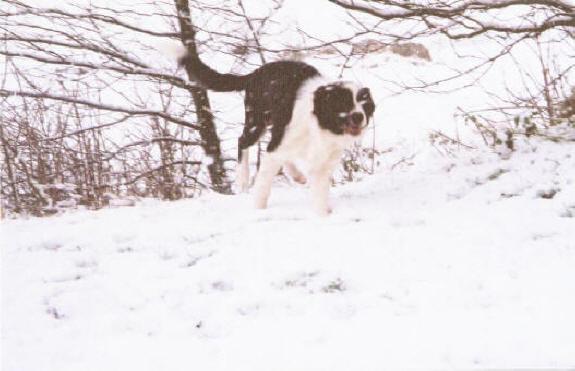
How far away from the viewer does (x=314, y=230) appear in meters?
3.38

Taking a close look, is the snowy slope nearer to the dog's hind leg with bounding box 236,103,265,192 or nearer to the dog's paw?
the dog's hind leg with bounding box 236,103,265,192

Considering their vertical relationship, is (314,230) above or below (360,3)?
below

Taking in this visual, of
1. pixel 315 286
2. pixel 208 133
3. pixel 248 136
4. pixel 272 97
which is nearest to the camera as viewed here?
pixel 315 286

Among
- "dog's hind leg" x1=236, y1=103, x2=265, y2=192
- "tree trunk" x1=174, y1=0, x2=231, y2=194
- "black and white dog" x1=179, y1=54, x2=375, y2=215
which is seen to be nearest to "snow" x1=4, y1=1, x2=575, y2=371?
"black and white dog" x1=179, y1=54, x2=375, y2=215

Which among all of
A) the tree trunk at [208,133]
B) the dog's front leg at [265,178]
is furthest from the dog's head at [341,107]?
the tree trunk at [208,133]

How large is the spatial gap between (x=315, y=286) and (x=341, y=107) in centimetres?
174

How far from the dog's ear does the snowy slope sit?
79 centimetres

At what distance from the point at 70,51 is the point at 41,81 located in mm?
509

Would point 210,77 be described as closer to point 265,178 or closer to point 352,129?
point 265,178

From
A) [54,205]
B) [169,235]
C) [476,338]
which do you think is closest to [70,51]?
[54,205]

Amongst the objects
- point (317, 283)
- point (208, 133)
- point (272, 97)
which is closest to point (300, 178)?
point (272, 97)

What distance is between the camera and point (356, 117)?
3.81 m

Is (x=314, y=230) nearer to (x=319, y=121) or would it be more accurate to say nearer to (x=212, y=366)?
(x=319, y=121)

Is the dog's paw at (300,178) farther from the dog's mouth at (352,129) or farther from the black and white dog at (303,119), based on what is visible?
the dog's mouth at (352,129)
